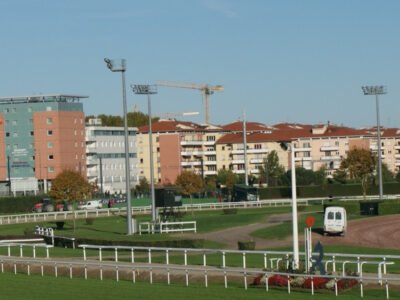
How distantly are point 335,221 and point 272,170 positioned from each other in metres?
103

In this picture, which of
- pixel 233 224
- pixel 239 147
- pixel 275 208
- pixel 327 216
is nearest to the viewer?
pixel 327 216

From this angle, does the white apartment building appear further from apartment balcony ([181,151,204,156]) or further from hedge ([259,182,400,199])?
hedge ([259,182,400,199])

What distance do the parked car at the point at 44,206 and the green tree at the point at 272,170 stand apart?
5273 centimetres

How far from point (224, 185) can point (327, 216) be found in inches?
3558

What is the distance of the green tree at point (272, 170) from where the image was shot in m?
154

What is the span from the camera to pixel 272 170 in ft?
520

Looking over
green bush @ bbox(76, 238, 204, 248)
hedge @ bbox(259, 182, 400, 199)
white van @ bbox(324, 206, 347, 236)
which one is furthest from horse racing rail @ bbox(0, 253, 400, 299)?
hedge @ bbox(259, 182, 400, 199)

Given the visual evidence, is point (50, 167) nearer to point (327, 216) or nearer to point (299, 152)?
point (299, 152)

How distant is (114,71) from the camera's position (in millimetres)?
60281

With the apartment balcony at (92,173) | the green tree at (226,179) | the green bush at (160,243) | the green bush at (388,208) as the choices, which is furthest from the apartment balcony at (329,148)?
the green bush at (160,243)

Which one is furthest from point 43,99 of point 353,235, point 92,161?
point 353,235

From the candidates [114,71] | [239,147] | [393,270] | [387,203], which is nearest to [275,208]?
[387,203]

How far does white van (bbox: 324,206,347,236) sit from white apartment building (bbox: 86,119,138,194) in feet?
334

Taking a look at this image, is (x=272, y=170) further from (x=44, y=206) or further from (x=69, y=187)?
(x=69, y=187)
